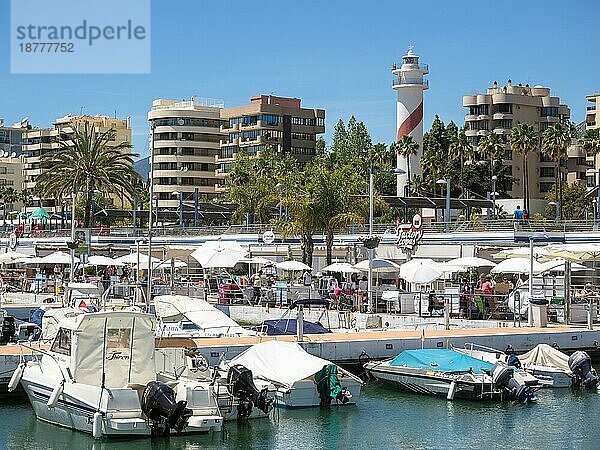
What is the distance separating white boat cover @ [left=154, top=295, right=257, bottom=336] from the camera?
36531 mm

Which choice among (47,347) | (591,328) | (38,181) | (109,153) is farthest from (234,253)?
(38,181)

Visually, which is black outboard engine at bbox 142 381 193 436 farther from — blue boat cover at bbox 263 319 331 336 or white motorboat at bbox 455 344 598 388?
blue boat cover at bbox 263 319 331 336

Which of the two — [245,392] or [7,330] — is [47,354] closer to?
[245,392]

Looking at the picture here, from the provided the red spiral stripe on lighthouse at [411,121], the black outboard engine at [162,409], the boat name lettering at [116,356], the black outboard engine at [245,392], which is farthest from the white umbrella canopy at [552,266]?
the red spiral stripe on lighthouse at [411,121]

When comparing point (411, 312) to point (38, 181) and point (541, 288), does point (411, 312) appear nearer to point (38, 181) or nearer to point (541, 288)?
point (541, 288)

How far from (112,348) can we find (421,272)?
817 inches

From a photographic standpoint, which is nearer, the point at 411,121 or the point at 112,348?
the point at 112,348

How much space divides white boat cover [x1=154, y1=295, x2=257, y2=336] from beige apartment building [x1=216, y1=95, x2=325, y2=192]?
9369 cm

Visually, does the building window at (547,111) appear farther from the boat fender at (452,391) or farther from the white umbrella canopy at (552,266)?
the boat fender at (452,391)

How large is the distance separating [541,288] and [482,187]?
7569 centimetres

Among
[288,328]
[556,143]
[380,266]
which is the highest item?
[556,143]

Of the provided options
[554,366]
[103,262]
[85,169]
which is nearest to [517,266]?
[554,366]

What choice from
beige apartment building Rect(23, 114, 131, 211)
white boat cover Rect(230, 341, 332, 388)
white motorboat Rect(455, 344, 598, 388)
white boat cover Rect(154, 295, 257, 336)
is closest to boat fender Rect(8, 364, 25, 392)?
white boat cover Rect(230, 341, 332, 388)

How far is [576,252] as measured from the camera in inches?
1601
